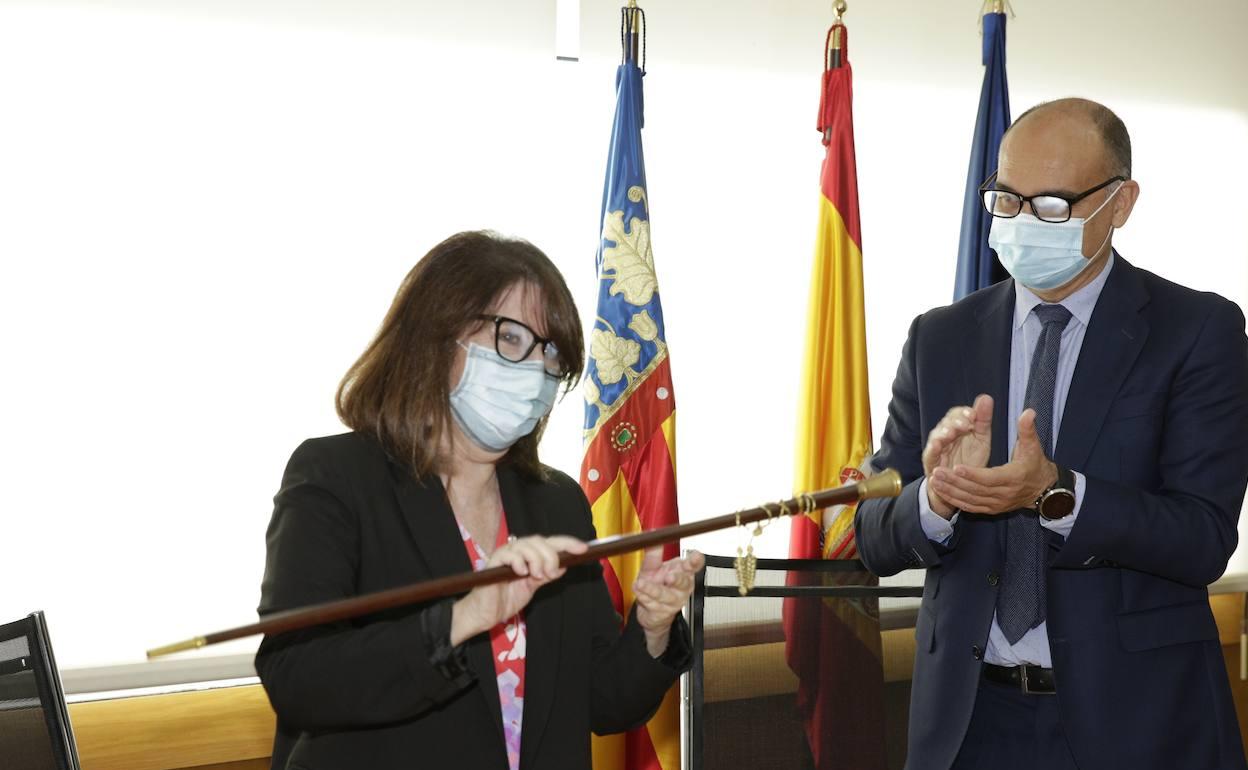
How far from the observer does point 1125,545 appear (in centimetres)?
189

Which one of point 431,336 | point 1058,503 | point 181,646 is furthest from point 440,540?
point 1058,503

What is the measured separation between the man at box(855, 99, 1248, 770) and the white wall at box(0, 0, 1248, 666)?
1.70 metres

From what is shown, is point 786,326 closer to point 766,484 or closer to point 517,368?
point 766,484

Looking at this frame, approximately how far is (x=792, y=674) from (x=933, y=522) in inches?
27.4

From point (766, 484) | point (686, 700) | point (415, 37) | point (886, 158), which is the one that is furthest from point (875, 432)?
point (415, 37)

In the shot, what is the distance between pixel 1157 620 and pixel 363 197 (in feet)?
8.17

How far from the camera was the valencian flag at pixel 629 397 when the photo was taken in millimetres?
3340

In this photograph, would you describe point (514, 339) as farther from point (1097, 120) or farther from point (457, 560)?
point (1097, 120)

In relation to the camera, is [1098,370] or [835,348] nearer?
[1098,370]

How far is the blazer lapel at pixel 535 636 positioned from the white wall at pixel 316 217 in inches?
64.6

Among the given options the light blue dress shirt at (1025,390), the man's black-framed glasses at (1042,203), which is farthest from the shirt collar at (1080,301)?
the man's black-framed glasses at (1042,203)

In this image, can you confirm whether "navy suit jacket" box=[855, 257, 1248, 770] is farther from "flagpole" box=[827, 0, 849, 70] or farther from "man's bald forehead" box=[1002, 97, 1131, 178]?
"flagpole" box=[827, 0, 849, 70]

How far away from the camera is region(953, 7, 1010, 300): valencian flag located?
3582 mm

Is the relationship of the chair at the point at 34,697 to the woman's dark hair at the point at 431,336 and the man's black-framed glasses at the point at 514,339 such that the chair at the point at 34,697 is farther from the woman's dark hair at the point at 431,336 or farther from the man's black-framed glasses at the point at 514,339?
the man's black-framed glasses at the point at 514,339
